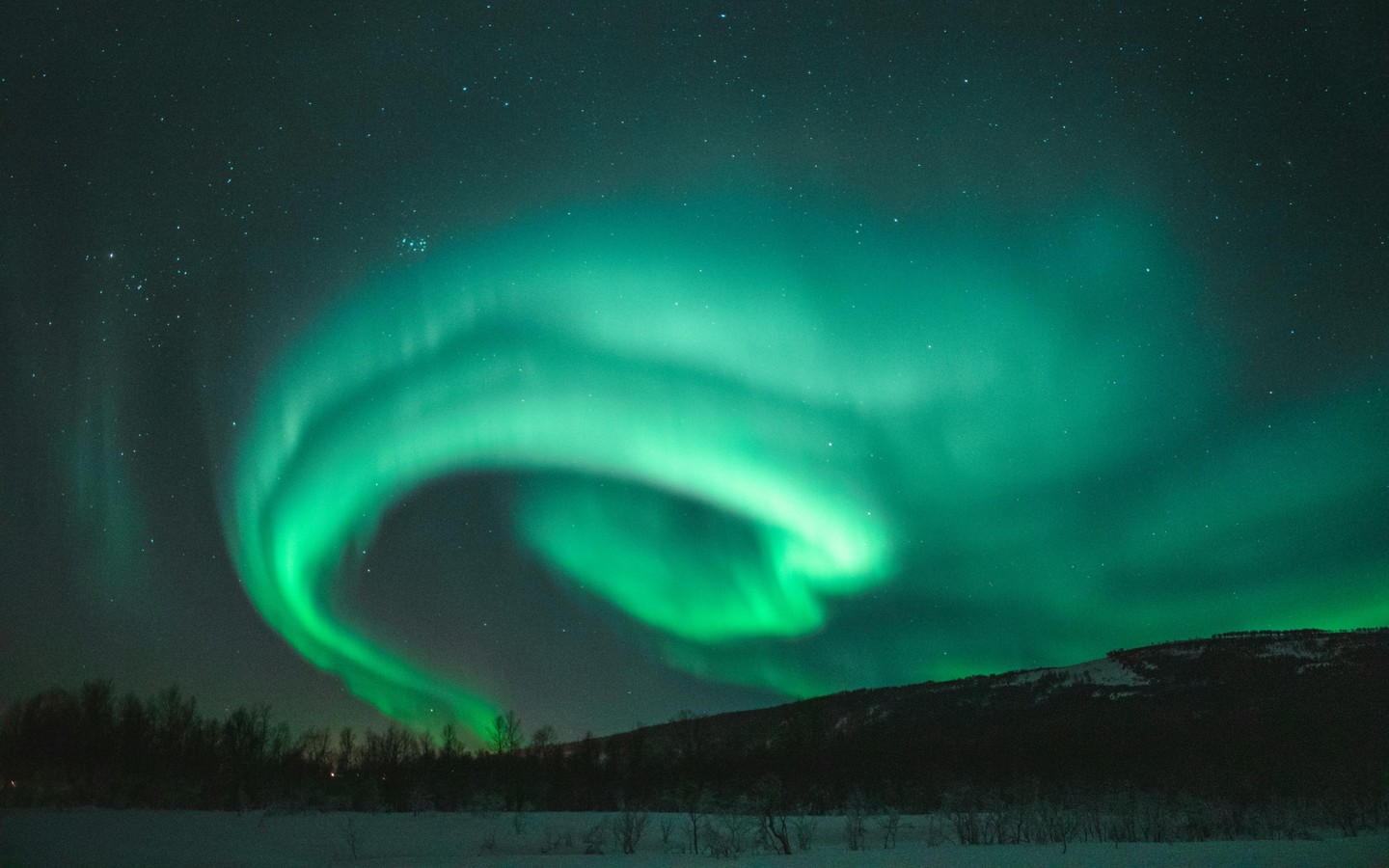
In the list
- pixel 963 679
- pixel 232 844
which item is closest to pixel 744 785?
pixel 232 844

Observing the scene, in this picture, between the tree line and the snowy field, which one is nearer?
the snowy field

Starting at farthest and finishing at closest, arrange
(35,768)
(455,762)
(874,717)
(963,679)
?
1. (963,679)
2. (874,717)
3. (455,762)
4. (35,768)

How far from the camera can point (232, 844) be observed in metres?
15.4

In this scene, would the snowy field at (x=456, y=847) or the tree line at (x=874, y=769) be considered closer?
the snowy field at (x=456, y=847)

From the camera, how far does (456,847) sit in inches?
653

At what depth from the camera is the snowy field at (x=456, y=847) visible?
12.5m

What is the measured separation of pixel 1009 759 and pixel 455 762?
27103mm

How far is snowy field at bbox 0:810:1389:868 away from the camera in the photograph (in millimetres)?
12477

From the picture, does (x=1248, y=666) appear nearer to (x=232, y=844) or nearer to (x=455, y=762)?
(x=455, y=762)

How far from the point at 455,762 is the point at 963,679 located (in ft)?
220

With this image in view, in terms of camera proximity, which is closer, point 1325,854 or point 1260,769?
point 1325,854

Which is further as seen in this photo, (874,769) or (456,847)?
(874,769)

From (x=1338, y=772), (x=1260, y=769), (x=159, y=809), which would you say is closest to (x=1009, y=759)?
(x=1260, y=769)

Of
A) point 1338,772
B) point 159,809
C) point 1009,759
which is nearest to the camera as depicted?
point 159,809
